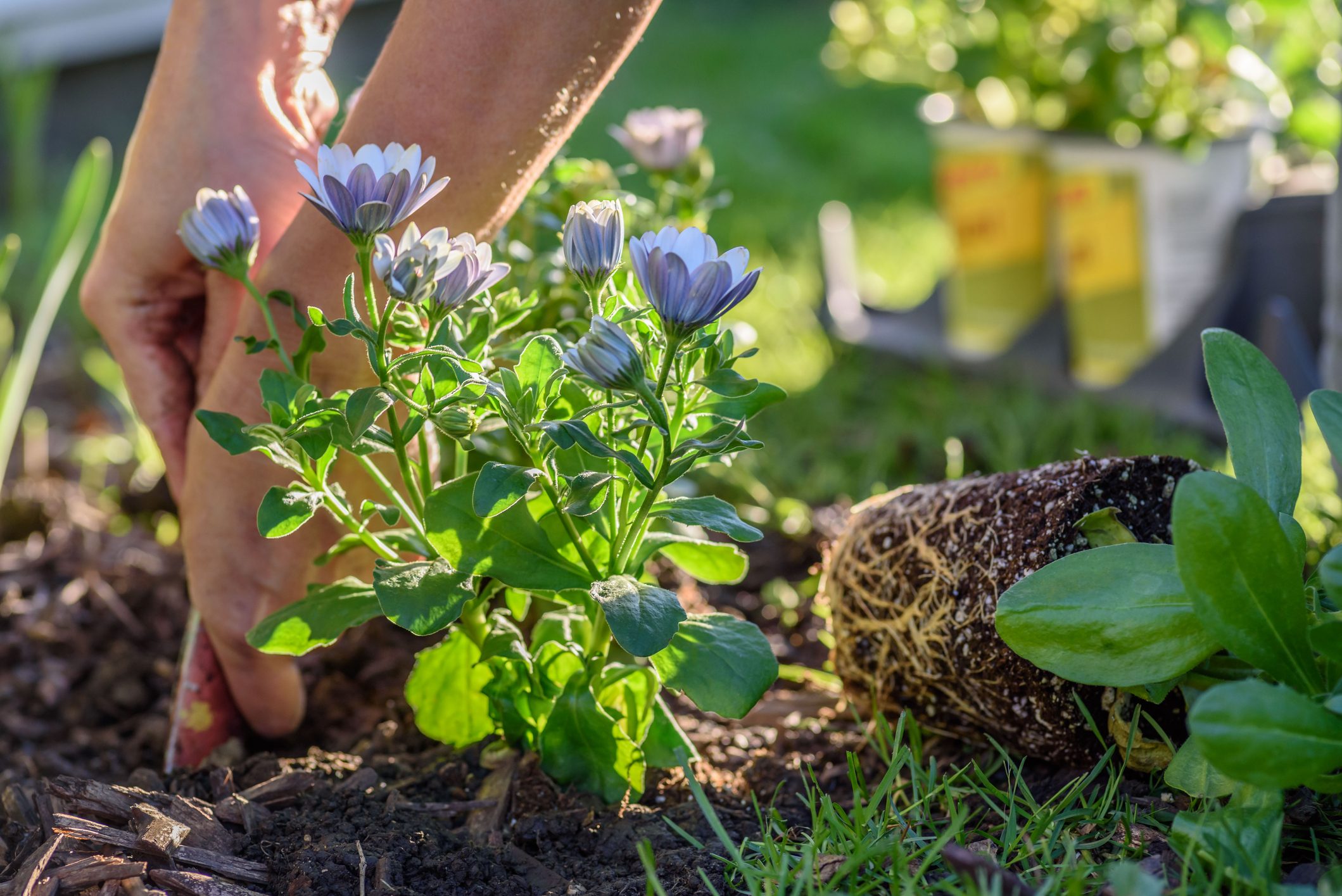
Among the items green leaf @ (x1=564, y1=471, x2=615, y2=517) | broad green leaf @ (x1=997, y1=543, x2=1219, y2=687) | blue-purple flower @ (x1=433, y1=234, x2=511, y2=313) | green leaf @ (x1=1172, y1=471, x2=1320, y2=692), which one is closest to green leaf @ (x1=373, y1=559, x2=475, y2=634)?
A: green leaf @ (x1=564, y1=471, x2=615, y2=517)

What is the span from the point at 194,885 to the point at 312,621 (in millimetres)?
235

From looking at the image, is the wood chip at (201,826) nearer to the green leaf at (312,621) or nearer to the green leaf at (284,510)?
the green leaf at (312,621)

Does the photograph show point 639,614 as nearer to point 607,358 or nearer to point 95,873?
point 607,358

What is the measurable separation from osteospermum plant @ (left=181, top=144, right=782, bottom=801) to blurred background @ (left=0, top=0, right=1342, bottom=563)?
541mm

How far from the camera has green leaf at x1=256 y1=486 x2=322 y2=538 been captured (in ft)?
3.20

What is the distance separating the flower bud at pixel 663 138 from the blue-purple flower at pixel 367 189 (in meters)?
0.48

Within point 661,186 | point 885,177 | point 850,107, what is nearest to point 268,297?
point 661,186

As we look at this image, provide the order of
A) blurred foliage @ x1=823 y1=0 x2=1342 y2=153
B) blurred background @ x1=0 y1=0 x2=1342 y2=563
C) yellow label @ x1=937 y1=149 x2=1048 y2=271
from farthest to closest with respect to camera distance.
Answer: yellow label @ x1=937 y1=149 x2=1048 y2=271, blurred foliage @ x1=823 y1=0 x2=1342 y2=153, blurred background @ x1=0 y1=0 x2=1342 y2=563

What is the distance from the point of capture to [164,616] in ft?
5.43

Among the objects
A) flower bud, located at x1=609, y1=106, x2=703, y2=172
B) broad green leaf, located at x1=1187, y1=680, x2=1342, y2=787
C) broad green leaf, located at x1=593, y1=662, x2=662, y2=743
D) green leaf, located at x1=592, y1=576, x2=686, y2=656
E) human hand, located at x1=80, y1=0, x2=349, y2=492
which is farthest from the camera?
flower bud, located at x1=609, y1=106, x2=703, y2=172

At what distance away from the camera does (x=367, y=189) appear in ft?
2.96

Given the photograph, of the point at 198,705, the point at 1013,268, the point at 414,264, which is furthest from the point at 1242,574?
the point at 1013,268

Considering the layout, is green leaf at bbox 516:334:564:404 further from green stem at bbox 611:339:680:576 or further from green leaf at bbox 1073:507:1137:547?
green leaf at bbox 1073:507:1137:547

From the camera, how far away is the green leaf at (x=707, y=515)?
0.93 m
